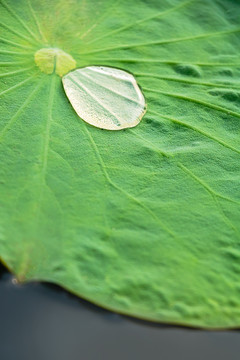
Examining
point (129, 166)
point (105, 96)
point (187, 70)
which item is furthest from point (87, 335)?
point (187, 70)

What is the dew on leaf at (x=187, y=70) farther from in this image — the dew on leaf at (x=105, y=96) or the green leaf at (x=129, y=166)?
the dew on leaf at (x=105, y=96)

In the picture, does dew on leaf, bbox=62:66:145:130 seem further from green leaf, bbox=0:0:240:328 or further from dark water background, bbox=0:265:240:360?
dark water background, bbox=0:265:240:360

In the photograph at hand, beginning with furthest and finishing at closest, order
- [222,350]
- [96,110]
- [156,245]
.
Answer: [96,110] < [156,245] < [222,350]

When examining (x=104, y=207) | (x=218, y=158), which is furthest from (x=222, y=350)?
(x=218, y=158)

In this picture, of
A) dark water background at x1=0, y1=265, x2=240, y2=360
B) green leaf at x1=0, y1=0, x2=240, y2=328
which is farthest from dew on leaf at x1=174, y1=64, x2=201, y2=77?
dark water background at x1=0, y1=265, x2=240, y2=360

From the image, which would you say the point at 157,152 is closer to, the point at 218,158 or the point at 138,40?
the point at 218,158

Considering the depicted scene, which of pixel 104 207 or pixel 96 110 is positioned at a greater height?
pixel 96 110

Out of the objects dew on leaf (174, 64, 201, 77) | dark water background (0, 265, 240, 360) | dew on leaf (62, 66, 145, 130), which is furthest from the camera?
dew on leaf (174, 64, 201, 77)
